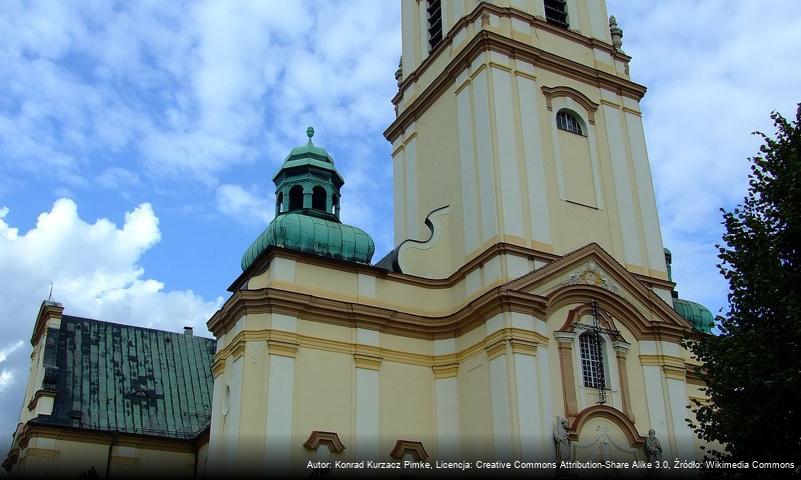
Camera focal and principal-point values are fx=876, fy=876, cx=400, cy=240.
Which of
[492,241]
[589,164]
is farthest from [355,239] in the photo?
[589,164]

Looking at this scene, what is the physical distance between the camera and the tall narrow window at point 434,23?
27562 mm

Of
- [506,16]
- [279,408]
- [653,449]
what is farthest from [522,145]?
[279,408]

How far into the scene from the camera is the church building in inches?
771

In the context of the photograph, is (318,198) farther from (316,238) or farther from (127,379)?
(127,379)

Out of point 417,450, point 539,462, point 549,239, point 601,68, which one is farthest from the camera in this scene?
point 601,68

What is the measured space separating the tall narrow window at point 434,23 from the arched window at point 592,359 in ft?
36.4

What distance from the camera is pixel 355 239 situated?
72.4 feet

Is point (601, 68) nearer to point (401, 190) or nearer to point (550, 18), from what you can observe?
point (550, 18)

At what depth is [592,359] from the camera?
69.2ft

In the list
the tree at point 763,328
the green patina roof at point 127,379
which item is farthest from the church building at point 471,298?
the tree at point 763,328

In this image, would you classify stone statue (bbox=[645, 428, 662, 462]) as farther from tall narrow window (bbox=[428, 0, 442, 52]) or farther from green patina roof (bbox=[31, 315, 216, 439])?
green patina roof (bbox=[31, 315, 216, 439])

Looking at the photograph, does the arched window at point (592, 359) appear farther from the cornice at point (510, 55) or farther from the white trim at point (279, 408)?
the cornice at point (510, 55)

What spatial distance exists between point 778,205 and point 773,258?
3.16 ft

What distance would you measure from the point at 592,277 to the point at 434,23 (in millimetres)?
10639
